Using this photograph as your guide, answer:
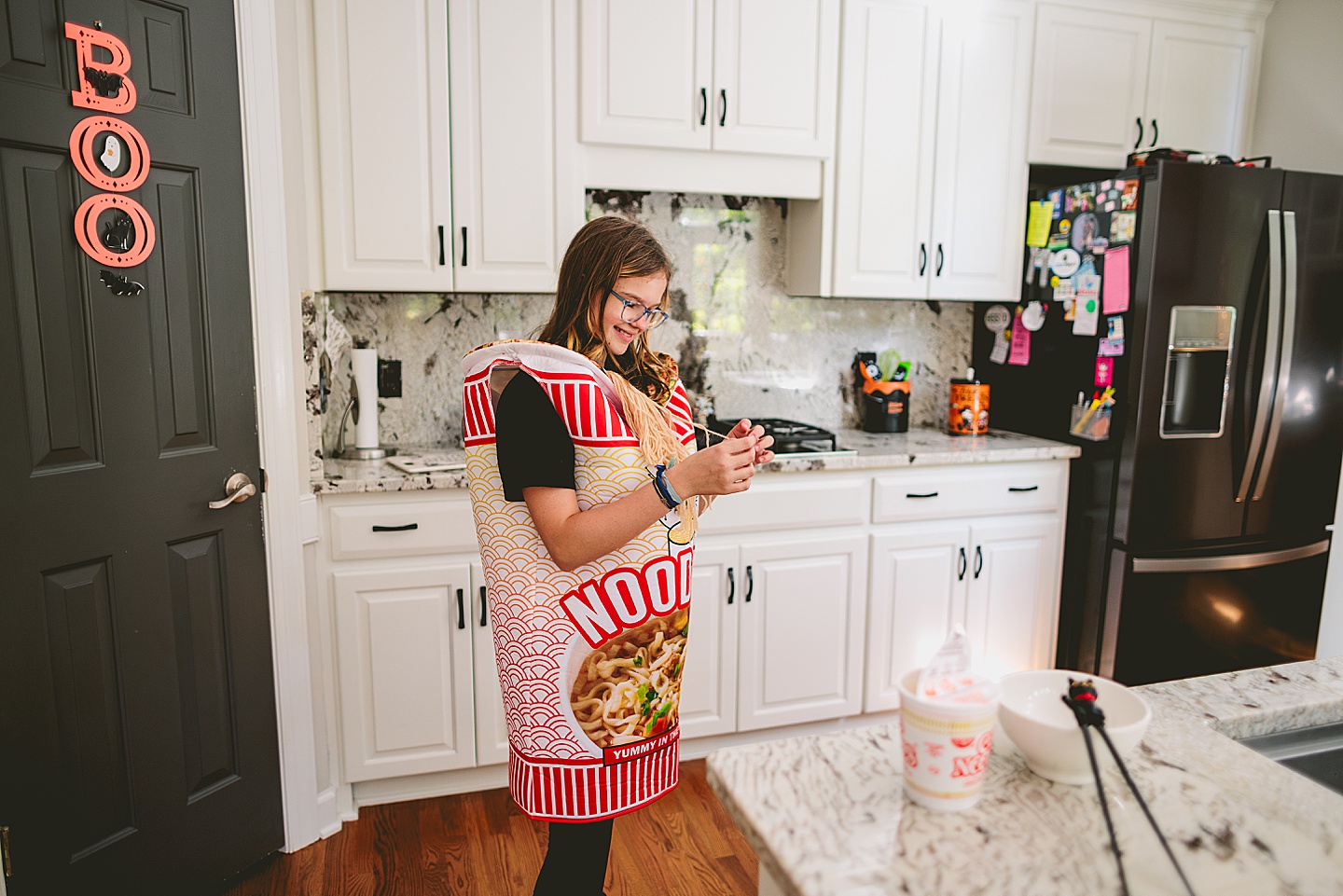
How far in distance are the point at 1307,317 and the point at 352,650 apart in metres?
3.03

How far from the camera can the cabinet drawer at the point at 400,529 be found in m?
2.21

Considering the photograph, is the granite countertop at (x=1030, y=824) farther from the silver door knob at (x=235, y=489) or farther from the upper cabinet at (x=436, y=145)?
the upper cabinet at (x=436, y=145)

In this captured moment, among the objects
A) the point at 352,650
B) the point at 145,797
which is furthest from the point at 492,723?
the point at 145,797

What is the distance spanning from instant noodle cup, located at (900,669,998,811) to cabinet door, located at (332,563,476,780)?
5.53 feet

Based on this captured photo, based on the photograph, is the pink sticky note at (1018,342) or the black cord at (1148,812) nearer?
the black cord at (1148,812)

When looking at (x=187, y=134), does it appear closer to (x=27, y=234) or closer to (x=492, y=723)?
(x=27, y=234)

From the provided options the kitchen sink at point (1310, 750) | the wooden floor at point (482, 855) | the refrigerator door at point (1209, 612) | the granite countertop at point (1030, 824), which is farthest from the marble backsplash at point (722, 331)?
the kitchen sink at point (1310, 750)

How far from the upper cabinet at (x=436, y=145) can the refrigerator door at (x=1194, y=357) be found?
180 centimetres

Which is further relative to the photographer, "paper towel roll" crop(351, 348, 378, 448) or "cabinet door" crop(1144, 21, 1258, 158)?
"cabinet door" crop(1144, 21, 1258, 158)

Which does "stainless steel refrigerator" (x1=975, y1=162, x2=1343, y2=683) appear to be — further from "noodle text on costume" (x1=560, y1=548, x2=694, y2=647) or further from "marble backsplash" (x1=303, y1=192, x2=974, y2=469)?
"noodle text on costume" (x1=560, y1=548, x2=694, y2=647)

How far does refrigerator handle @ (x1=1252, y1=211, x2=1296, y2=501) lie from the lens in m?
2.64

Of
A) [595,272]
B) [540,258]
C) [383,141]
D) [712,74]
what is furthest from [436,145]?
[595,272]

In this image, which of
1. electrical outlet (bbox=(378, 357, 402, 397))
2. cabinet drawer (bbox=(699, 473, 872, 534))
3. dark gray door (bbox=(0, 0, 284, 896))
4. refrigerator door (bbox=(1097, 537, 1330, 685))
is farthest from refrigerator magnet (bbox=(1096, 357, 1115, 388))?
dark gray door (bbox=(0, 0, 284, 896))

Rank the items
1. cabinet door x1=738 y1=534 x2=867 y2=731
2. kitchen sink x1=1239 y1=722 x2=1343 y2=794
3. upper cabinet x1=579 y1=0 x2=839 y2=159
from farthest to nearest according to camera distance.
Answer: cabinet door x1=738 y1=534 x2=867 y2=731
upper cabinet x1=579 y1=0 x2=839 y2=159
kitchen sink x1=1239 y1=722 x2=1343 y2=794
